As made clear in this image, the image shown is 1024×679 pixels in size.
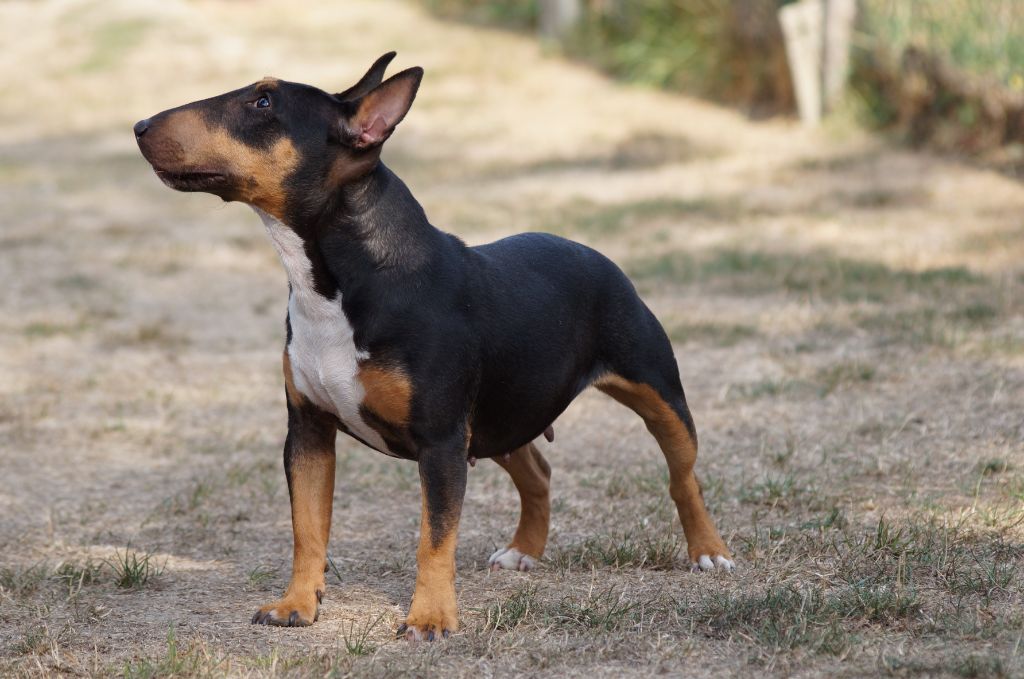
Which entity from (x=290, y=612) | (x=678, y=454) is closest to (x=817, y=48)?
(x=678, y=454)

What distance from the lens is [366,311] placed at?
14.0 ft

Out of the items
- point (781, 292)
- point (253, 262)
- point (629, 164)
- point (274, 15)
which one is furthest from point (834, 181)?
point (274, 15)

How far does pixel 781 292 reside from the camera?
1007 centimetres

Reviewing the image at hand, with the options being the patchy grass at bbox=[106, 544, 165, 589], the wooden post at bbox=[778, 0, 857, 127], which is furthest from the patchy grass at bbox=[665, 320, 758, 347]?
the wooden post at bbox=[778, 0, 857, 127]

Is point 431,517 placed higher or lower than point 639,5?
lower

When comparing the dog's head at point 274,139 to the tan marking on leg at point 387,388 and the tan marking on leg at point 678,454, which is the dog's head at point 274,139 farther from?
the tan marking on leg at point 678,454

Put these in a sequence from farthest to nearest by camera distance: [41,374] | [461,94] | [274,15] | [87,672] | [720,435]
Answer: [274,15], [461,94], [41,374], [720,435], [87,672]

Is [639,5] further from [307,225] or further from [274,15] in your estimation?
[307,225]

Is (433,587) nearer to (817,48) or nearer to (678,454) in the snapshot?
(678,454)

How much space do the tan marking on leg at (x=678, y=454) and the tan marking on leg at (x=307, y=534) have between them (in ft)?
3.59

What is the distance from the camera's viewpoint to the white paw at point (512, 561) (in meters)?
5.17

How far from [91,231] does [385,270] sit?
32.4 ft

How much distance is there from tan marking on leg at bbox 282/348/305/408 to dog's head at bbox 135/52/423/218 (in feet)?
1.61

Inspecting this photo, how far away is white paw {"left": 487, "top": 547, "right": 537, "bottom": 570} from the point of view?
5.17 m
